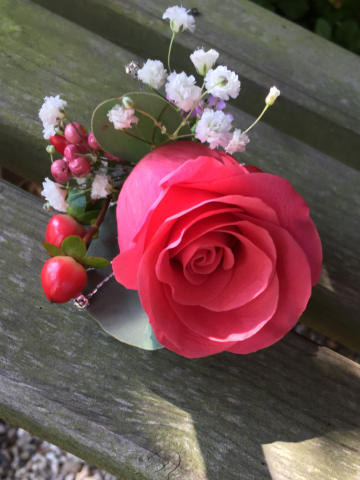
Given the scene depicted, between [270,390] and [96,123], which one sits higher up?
[96,123]

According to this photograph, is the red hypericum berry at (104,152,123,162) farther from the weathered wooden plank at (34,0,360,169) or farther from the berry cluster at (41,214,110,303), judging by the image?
the weathered wooden plank at (34,0,360,169)

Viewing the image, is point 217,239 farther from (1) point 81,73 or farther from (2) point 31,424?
(1) point 81,73

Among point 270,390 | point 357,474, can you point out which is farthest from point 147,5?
point 357,474

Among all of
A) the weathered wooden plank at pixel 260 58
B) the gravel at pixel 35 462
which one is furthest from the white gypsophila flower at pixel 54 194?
the gravel at pixel 35 462

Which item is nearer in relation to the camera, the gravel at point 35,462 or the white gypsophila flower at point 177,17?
the white gypsophila flower at point 177,17

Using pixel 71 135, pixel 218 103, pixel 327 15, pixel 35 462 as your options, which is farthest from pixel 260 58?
pixel 35 462

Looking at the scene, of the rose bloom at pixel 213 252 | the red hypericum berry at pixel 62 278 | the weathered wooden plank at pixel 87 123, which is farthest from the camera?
the weathered wooden plank at pixel 87 123

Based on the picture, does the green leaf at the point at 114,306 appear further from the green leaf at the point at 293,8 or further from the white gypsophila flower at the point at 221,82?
the green leaf at the point at 293,8
